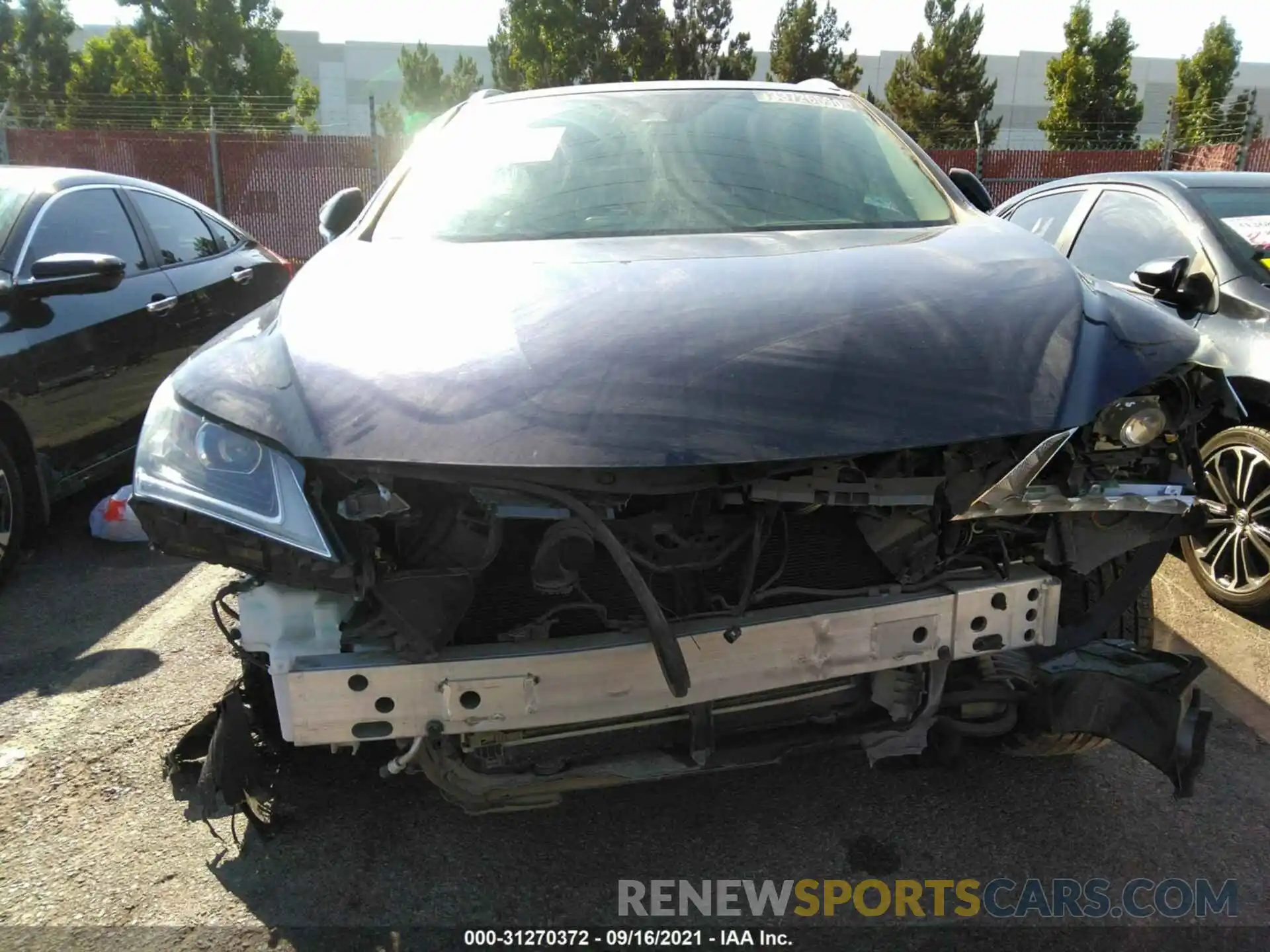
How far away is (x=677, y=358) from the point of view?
6.09ft

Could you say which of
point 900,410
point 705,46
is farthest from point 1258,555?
point 705,46

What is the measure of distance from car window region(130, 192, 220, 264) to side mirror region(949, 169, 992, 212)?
3930mm

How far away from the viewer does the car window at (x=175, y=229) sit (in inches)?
195

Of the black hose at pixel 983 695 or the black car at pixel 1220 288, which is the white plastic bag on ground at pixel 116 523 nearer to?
the black hose at pixel 983 695

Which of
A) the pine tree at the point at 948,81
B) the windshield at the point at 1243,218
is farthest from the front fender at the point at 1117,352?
the pine tree at the point at 948,81

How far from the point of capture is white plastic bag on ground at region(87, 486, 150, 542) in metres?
4.37

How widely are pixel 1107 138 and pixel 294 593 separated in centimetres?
2971

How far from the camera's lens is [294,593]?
1847mm

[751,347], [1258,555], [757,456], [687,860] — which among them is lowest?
[687,860]

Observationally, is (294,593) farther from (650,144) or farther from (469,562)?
(650,144)

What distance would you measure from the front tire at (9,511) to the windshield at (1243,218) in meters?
5.14

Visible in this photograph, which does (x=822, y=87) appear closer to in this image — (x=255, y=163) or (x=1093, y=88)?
(x=255, y=163)

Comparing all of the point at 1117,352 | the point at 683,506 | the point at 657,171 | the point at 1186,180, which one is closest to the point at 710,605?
the point at 683,506
